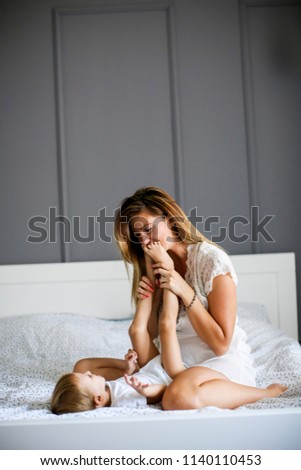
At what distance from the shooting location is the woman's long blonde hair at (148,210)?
77.2 inches

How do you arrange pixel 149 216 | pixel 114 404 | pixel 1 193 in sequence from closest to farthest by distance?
pixel 114 404 < pixel 149 216 < pixel 1 193

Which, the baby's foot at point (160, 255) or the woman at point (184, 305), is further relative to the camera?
the baby's foot at point (160, 255)

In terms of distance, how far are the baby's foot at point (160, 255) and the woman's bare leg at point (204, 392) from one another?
33 cm

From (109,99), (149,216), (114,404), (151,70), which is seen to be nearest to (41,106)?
(109,99)

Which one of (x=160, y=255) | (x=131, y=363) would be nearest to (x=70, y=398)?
(x=131, y=363)

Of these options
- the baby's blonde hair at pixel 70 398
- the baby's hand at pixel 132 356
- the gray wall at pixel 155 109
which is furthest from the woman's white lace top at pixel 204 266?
the gray wall at pixel 155 109

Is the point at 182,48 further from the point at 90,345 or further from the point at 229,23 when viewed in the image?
the point at 90,345

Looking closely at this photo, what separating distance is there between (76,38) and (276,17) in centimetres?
114

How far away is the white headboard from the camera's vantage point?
334 centimetres

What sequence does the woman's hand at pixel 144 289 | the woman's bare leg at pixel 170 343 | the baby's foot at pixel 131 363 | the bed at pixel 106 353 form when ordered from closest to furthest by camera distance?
the bed at pixel 106 353, the woman's bare leg at pixel 170 343, the baby's foot at pixel 131 363, the woman's hand at pixel 144 289

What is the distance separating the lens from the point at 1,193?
3.45 meters

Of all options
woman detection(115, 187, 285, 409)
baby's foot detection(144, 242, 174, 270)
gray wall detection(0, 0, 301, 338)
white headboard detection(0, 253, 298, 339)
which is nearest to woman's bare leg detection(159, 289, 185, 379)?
woman detection(115, 187, 285, 409)

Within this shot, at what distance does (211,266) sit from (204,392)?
41 centimetres

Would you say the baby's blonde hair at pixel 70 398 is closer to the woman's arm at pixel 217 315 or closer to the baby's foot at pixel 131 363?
the baby's foot at pixel 131 363
